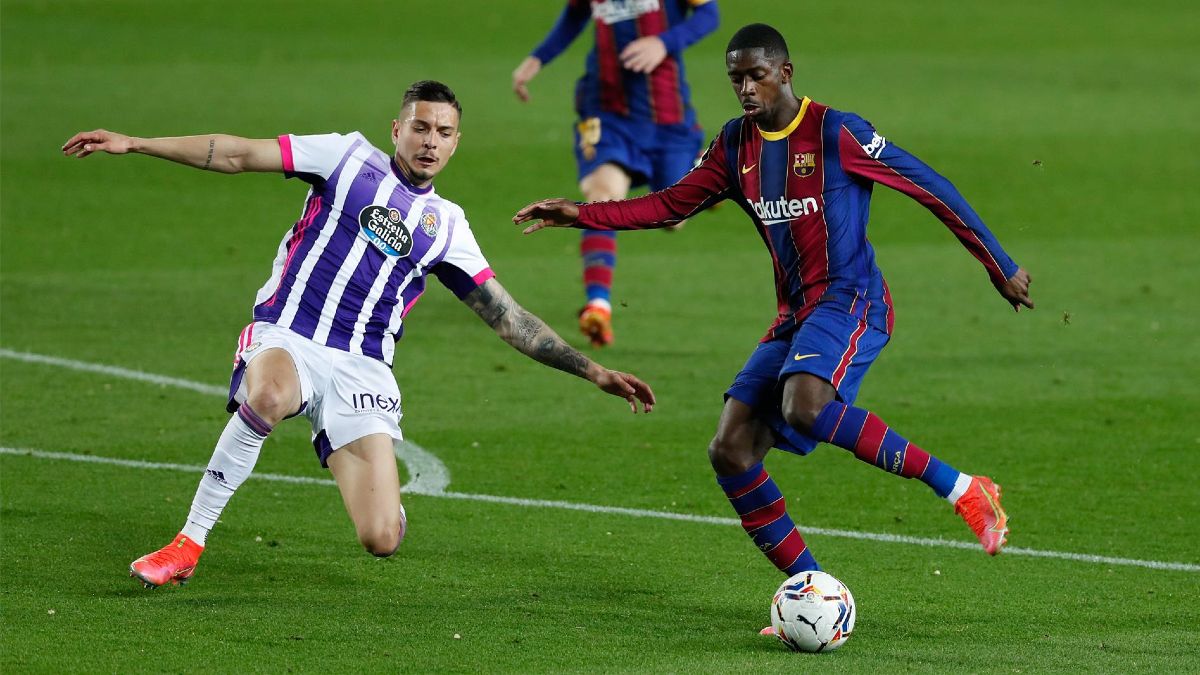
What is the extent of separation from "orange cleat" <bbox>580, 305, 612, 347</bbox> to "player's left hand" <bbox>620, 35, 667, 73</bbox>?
4.77 ft

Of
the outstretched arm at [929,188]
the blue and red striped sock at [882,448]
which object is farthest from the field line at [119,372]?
the blue and red striped sock at [882,448]

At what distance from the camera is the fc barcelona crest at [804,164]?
6.24 metres

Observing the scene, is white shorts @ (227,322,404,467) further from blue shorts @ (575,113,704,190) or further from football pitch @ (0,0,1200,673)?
blue shorts @ (575,113,704,190)

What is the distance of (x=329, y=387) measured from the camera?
21.0 ft

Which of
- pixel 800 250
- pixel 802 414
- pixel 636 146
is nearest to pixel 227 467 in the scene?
pixel 802 414

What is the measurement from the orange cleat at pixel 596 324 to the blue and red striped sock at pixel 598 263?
13 cm

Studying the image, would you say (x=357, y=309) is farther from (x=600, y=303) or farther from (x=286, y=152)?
(x=600, y=303)

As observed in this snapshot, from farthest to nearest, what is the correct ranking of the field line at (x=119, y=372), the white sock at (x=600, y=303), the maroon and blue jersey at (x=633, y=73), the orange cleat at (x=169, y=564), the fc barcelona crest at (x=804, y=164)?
the maroon and blue jersey at (x=633, y=73) → the white sock at (x=600, y=303) → the field line at (x=119, y=372) → the fc barcelona crest at (x=804, y=164) → the orange cleat at (x=169, y=564)

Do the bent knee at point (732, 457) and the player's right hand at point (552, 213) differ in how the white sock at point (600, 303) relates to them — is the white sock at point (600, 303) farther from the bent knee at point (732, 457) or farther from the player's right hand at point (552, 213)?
the bent knee at point (732, 457)

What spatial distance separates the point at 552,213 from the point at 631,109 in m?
5.19

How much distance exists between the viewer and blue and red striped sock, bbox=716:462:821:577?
6160mm

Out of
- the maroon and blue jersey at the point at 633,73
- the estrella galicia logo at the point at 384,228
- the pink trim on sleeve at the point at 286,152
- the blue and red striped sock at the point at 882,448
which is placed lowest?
the blue and red striped sock at the point at 882,448

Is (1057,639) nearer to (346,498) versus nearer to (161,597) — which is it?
(346,498)

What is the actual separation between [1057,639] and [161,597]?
300 centimetres
